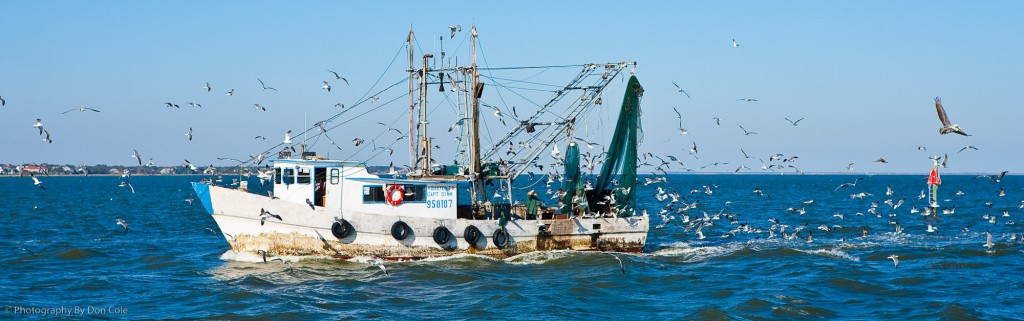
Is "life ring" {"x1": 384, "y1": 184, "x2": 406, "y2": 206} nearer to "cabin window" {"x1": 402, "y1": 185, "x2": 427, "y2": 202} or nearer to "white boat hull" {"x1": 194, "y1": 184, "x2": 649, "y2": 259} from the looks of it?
"cabin window" {"x1": 402, "y1": 185, "x2": 427, "y2": 202}

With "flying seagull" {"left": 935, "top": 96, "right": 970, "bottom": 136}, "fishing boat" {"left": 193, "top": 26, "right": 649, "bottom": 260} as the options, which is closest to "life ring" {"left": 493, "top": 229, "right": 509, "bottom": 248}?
"fishing boat" {"left": 193, "top": 26, "right": 649, "bottom": 260}

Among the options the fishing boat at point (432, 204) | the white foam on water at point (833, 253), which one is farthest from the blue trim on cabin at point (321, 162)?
the white foam on water at point (833, 253)

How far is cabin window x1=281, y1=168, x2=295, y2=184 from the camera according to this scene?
31.6m

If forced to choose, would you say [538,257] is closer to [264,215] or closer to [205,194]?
[264,215]

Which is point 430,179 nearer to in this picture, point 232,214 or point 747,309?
point 232,214

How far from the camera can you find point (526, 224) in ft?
108

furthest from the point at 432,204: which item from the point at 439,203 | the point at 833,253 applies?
the point at 833,253

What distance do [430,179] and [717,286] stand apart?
944 cm

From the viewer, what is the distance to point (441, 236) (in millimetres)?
31703

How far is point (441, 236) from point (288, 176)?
5111 mm

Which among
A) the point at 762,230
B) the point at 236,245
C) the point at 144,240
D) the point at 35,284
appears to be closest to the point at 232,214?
the point at 236,245

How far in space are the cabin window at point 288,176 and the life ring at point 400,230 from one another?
348cm

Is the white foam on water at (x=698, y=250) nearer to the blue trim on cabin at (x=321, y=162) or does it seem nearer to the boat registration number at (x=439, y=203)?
the boat registration number at (x=439, y=203)

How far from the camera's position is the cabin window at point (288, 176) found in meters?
31.6
